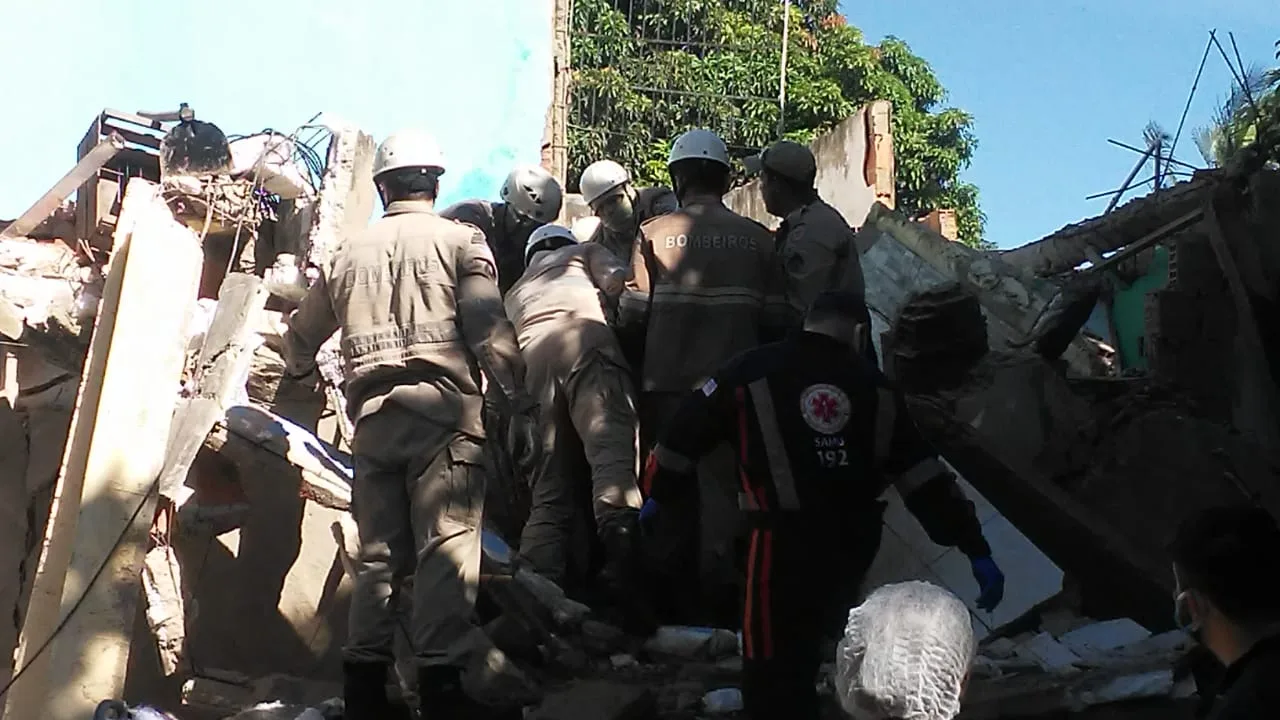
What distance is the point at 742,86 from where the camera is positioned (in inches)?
654

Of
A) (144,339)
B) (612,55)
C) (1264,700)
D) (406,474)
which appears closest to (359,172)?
(144,339)

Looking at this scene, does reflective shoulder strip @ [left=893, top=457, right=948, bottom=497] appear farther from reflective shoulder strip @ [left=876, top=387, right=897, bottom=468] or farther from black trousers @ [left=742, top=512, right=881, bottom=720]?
black trousers @ [left=742, top=512, right=881, bottom=720]

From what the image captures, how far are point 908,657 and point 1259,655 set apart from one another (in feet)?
2.15

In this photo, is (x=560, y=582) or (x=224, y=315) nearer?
(x=560, y=582)

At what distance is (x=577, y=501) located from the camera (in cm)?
605

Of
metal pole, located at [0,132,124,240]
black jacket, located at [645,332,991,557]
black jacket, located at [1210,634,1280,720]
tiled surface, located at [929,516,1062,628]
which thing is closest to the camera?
black jacket, located at [1210,634,1280,720]

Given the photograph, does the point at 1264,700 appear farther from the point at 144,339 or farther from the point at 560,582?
the point at 144,339

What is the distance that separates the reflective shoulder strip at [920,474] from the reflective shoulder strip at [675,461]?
24.2 inches

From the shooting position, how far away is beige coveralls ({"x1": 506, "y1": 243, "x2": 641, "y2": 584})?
5746 mm

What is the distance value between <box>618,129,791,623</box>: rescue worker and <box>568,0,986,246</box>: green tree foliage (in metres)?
9.73

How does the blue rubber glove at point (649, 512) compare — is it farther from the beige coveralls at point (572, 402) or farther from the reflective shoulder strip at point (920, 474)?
the beige coveralls at point (572, 402)

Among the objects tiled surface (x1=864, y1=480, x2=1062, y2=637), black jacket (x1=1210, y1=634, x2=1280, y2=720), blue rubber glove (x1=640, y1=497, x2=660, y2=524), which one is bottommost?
black jacket (x1=1210, y1=634, x2=1280, y2=720)

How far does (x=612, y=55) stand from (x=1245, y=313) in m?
11.0

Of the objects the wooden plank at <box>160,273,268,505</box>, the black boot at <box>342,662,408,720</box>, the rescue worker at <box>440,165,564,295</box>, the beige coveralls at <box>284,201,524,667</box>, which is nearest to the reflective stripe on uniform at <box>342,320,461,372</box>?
the beige coveralls at <box>284,201,524,667</box>
